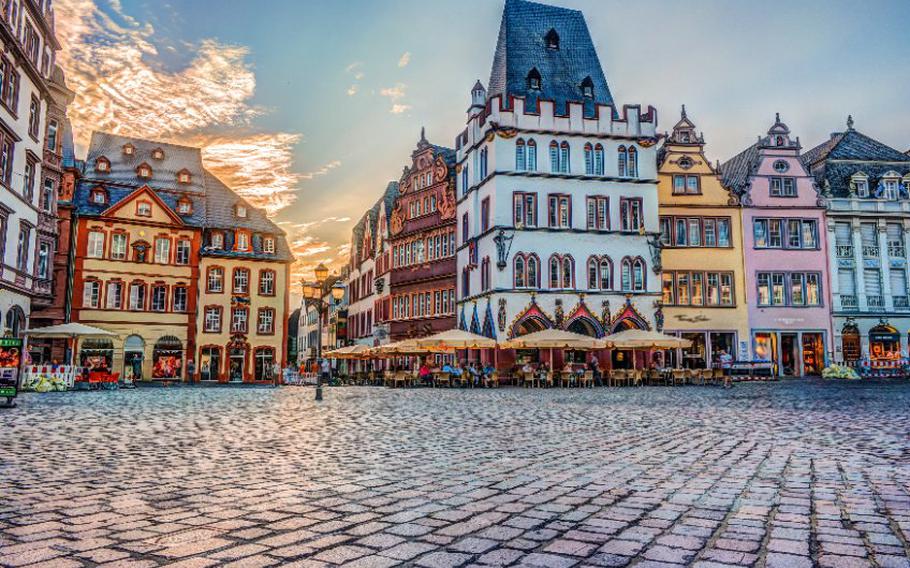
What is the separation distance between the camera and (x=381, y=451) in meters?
9.16

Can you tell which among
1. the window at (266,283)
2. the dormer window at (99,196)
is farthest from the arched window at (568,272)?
the dormer window at (99,196)

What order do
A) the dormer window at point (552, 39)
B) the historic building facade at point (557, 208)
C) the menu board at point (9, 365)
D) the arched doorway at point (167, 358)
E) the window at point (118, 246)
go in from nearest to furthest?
1. the menu board at point (9, 365)
2. the historic building facade at point (557, 208)
3. the dormer window at point (552, 39)
4. the window at point (118, 246)
5. the arched doorway at point (167, 358)

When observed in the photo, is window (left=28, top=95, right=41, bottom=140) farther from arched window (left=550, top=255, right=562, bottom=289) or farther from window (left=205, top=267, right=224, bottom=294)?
arched window (left=550, top=255, right=562, bottom=289)

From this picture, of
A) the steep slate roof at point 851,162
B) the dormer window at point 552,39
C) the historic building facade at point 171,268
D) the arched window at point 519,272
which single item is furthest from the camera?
the historic building facade at point 171,268

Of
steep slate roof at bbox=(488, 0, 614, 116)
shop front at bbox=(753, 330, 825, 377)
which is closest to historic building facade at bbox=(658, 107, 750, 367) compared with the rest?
shop front at bbox=(753, 330, 825, 377)

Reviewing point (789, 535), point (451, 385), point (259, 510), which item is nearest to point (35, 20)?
point (451, 385)

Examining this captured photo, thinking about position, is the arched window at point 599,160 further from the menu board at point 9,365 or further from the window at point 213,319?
the menu board at point 9,365

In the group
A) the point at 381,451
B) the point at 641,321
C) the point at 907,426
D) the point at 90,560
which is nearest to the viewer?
the point at 90,560

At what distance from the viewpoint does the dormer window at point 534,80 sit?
43.9 meters

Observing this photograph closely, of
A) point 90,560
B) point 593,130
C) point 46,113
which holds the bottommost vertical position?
point 90,560

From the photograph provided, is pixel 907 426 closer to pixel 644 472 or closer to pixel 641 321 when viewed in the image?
pixel 644 472

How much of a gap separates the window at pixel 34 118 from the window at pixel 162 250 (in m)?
20.4

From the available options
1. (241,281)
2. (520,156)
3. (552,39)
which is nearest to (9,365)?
(520,156)

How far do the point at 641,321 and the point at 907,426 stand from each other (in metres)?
29.9
